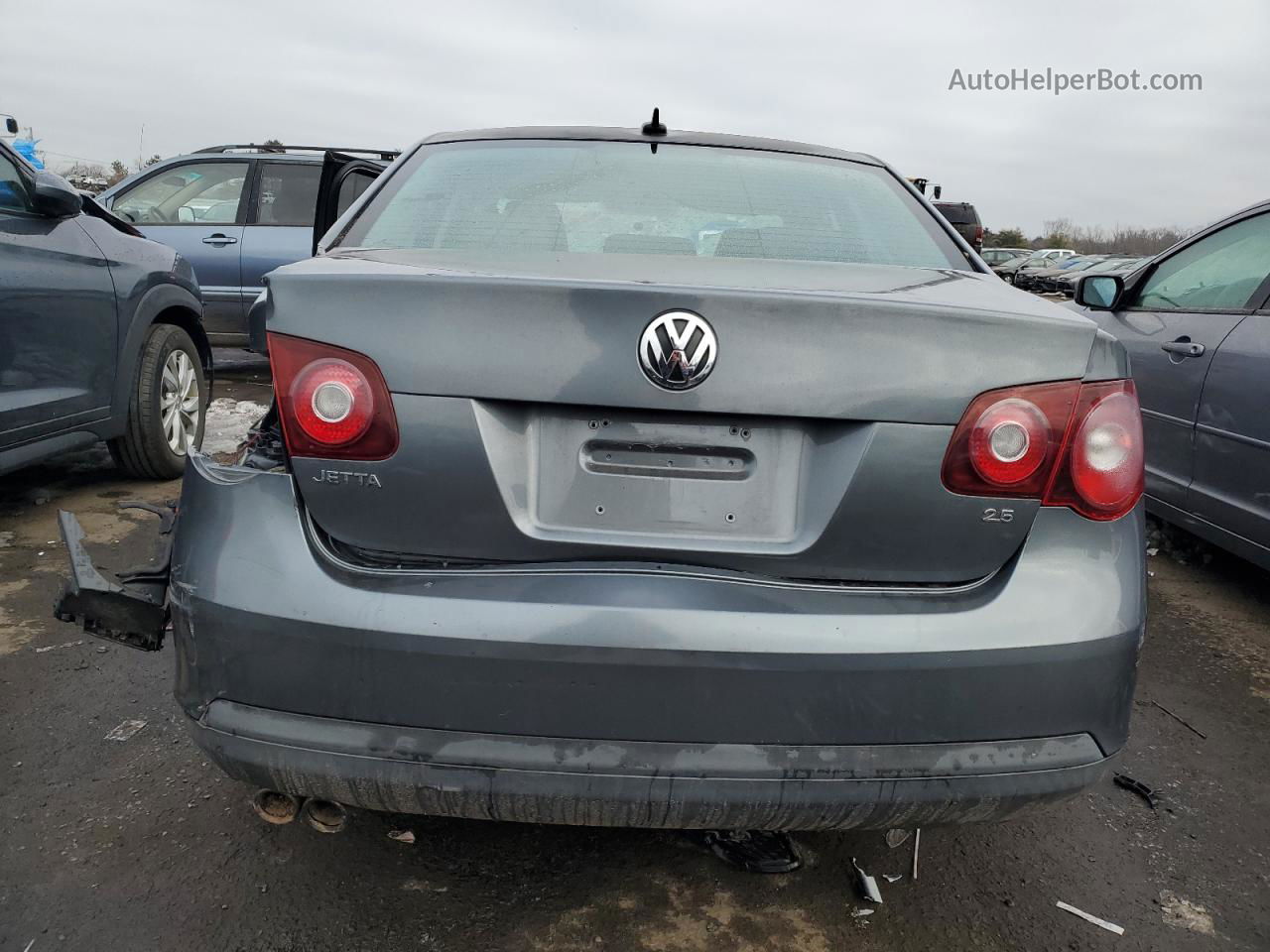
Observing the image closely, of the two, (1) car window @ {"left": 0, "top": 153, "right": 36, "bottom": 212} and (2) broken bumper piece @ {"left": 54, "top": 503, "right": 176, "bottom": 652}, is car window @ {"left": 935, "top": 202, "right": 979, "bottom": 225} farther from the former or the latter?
(2) broken bumper piece @ {"left": 54, "top": 503, "right": 176, "bottom": 652}

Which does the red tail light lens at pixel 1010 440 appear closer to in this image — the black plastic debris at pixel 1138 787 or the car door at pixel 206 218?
the black plastic debris at pixel 1138 787

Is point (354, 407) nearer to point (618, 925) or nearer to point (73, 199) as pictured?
point (618, 925)

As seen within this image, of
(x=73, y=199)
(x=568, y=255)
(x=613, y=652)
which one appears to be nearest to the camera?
(x=613, y=652)

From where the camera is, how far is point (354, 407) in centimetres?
157

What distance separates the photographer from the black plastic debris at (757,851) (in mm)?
2098

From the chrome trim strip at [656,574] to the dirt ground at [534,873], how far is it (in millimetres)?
793

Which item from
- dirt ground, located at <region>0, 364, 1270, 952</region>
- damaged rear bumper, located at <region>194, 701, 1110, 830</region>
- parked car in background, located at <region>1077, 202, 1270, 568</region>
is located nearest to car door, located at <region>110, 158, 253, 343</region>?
dirt ground, located at <region>0, 364, 1270, 952</region>

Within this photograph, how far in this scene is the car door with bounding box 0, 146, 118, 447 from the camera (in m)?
3.70

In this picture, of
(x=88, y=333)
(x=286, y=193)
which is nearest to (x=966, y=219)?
(x=286, y=193)

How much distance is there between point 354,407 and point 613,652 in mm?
577

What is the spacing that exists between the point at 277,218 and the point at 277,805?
283 inches

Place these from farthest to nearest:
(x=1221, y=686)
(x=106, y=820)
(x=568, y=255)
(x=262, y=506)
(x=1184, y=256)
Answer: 1. (x=1184, y=256)
2. (x=1221, y=686)
3. (x=106, y=820)
4. (x=568, y=255)
5. (x=262, y=506)

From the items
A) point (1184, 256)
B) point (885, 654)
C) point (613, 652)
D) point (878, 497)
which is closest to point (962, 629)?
point (885, 654)

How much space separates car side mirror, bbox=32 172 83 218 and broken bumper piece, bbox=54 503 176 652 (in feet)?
8.11
